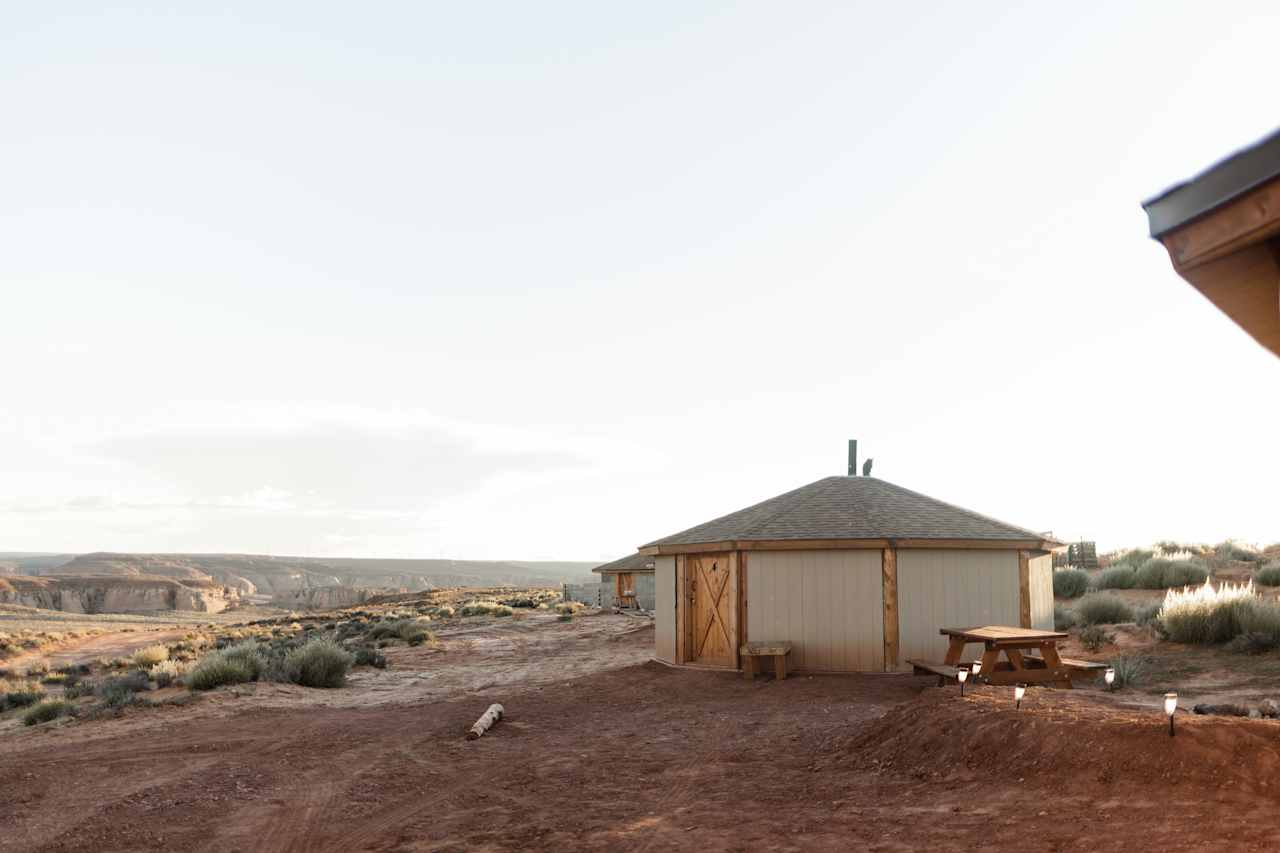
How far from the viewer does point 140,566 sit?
104 metres

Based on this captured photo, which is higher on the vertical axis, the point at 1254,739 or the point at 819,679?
the point at 1254,739

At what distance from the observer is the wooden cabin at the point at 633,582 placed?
34.0m

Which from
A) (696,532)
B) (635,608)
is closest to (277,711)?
(696,532)

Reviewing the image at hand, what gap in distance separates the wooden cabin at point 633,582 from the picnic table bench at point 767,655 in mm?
18784

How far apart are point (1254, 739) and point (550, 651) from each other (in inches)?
641

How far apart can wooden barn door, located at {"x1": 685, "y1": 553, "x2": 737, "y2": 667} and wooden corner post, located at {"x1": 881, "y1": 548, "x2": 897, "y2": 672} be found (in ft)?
7.57

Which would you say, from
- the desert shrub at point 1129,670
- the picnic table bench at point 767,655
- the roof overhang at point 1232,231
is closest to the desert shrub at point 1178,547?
the desert shrub at point 1129,670

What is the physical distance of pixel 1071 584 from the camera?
2478 centimetres

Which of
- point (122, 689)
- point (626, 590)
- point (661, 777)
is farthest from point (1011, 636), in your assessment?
point (626, 590)

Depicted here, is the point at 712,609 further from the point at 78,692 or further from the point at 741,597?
the point at 78,692

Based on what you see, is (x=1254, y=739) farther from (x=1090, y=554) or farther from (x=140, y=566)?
(x=140, y=566)

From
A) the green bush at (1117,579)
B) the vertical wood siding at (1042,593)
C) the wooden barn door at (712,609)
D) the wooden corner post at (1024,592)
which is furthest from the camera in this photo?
the green bush at (1117,579)

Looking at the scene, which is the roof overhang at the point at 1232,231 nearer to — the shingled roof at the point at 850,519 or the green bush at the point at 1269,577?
the shingled roof at the point at 850,519

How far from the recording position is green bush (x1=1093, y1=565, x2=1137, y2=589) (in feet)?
82.1
